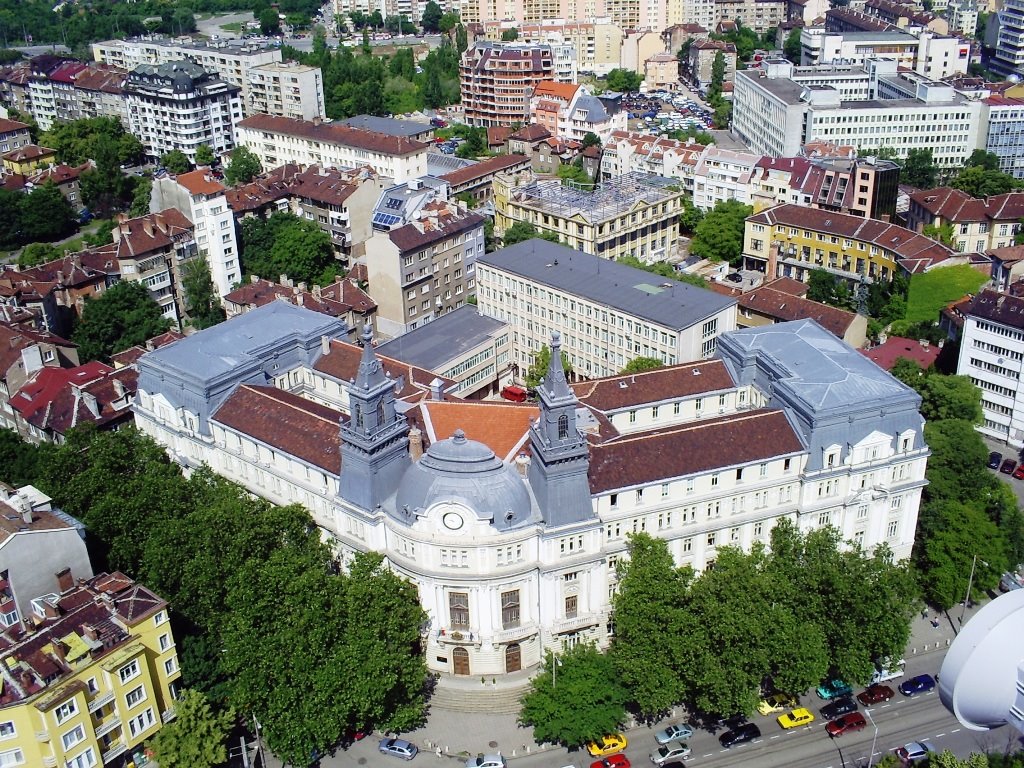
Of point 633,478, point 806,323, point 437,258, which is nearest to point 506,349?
point 437,258

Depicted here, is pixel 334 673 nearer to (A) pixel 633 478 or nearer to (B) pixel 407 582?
(B) pixel 407 582

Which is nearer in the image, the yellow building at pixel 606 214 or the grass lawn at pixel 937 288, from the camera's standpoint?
the grass lawn at pixel 937 288

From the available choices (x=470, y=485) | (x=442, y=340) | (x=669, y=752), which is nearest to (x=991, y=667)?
(x=669, y=752)

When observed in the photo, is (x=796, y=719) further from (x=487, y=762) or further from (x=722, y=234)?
(x=722, y=234)

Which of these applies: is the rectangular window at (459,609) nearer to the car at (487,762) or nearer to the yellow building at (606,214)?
the car at (487,762)

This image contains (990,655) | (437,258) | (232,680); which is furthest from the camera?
(437,258)

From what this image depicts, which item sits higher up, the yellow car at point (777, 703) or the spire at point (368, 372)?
the spire at point (368, 372)

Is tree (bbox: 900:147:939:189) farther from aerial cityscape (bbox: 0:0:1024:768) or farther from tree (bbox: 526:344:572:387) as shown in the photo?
tree (bbox: 526:344:572:387)

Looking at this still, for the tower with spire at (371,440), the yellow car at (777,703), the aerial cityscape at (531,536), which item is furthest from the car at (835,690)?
the tower with spire at (371,440)
